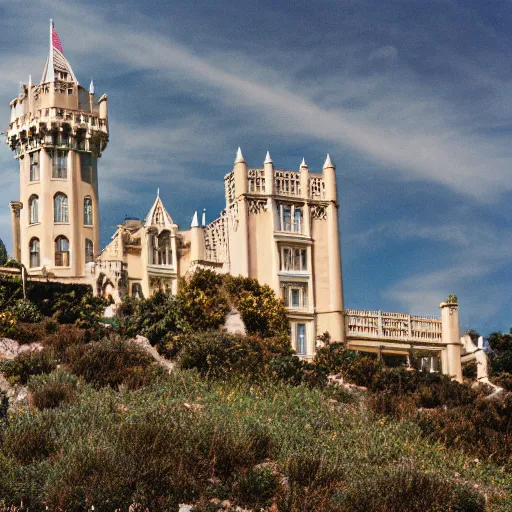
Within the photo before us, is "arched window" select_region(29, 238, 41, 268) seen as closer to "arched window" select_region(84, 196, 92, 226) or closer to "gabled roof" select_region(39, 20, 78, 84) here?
"arched window" select_region(84, 196, 92, 226)

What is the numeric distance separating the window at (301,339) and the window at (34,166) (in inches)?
655

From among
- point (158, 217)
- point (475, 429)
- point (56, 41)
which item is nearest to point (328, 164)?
point (158, 217)

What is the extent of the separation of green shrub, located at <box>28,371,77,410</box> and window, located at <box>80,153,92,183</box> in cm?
2758

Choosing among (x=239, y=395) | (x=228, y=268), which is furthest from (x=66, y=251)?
(x=239, y=395)

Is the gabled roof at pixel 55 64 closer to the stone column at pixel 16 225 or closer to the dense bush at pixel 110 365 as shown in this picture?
the stone column at pixel 16 225

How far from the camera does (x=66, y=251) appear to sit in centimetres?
4847

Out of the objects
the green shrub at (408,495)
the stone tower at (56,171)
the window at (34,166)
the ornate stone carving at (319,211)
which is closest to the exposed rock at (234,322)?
the ornate stone carving at (319,211)

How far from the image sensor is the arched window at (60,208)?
48.6 meters

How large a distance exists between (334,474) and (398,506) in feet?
5.38

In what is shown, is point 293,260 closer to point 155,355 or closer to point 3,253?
point 155,355

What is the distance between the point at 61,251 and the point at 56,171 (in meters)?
4.34

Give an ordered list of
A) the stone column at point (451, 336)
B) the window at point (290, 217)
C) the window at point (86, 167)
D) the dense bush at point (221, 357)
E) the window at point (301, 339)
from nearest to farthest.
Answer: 1. the dense bush at point (221, 357)
2. the window at point (301, 339)
3. the window at point (290, 217)
4. the stone column at point (451, 336)
5. the window at point (86, 167)

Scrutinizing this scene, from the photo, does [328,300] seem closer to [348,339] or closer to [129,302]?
[348,339]

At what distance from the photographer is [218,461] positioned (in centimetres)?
1645
